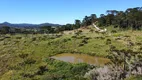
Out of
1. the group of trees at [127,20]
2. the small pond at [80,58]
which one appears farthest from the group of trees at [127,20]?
the small pond at [80,58]

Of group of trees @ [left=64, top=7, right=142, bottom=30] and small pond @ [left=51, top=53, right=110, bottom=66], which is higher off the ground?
group of trees @ [left=64, top=7, right=142, bottom=30]

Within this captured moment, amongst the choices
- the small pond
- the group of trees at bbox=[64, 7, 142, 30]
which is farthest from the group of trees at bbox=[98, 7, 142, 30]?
the small pond

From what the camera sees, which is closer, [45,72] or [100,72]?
[100,72]

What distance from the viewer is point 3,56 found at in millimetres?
51812

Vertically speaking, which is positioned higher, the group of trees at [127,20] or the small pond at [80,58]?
the group of trees at [127,20]

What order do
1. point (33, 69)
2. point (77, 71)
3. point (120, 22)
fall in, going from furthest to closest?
point (120, 22), point (33, 69), point (77, 71)

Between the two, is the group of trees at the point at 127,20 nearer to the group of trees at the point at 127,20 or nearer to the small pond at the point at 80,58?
the group of trees at the point at 127,20

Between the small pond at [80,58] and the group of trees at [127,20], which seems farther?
the group of trees at [127,20]

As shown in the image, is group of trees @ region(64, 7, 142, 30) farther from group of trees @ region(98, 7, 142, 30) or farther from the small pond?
the small pond

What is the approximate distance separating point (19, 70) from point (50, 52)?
16.3 m

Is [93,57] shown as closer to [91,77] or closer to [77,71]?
[77,71]

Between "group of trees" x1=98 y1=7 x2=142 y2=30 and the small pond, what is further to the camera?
"group of trees" x1=98 y1=7 x2=142 y2=30

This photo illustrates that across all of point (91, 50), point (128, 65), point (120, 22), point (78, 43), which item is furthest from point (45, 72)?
point (120, 22)

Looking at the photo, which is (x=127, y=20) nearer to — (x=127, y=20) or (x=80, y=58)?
(x=127, y=20)
